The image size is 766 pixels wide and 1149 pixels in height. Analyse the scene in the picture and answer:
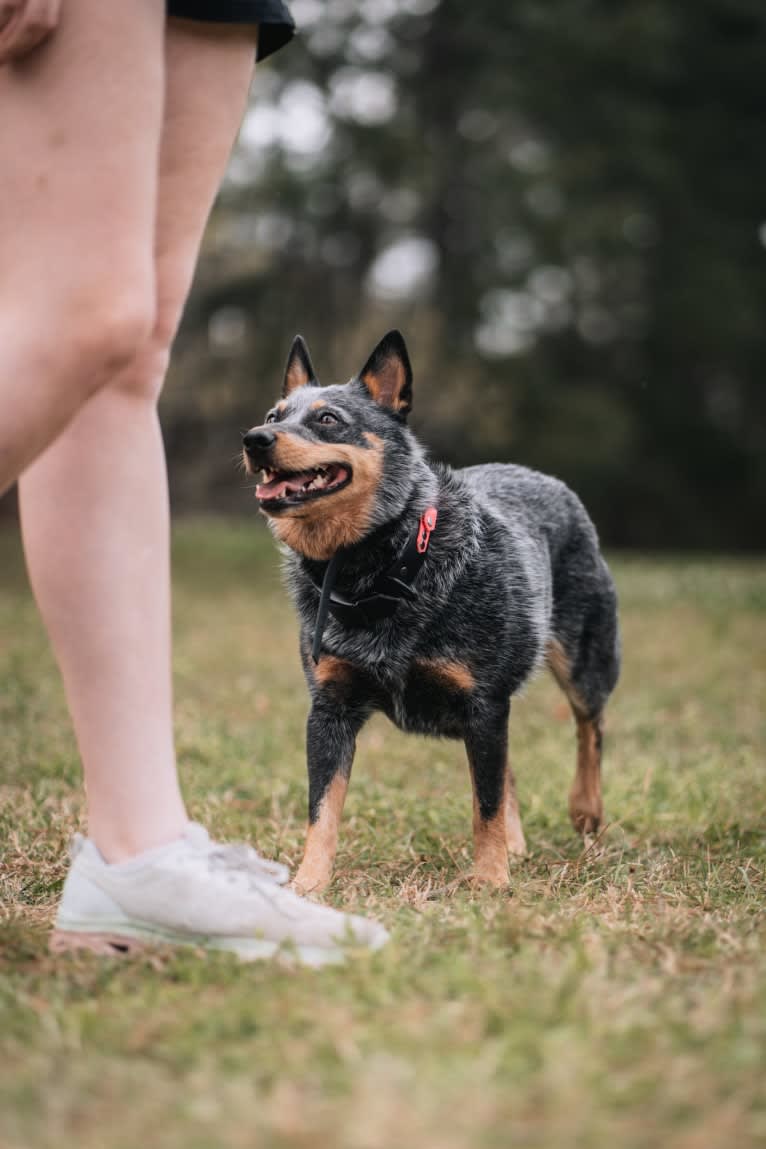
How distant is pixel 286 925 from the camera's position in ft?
6.33

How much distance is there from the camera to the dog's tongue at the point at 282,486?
9.60ft

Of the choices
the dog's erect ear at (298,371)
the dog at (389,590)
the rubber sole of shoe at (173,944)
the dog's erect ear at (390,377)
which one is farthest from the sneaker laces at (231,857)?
the dog's erect ear at (298,371)

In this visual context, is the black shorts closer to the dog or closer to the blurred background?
the dog

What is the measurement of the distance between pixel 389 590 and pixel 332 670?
0.80 ft

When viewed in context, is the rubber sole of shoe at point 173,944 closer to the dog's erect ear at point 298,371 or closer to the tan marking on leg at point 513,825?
the tan marking on leg at point 513,825

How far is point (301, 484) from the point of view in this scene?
3.01 metres

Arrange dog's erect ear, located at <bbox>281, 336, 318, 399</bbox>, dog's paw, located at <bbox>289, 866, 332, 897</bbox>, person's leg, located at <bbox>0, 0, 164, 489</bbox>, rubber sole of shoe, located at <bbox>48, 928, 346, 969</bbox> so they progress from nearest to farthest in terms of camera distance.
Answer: person's leg, located at <bbox>0, 0, 164, 489</bbox> < rubber sole of shoe, located at <bbox>48, 928, 346, 969</bbox> < dog's paw, located at <bbox>289, 866, 332, 897</bbox> < dog's erect ear, located at <bbox>281, 336, 318, 399</bbox>

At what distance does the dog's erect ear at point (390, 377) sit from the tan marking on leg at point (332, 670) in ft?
2.40

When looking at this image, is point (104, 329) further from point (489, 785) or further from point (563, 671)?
point (563, 671)

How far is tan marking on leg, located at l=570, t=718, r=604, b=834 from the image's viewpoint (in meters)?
3.61

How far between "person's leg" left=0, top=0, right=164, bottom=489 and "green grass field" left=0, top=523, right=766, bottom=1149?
804mm

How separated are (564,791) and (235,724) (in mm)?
1752

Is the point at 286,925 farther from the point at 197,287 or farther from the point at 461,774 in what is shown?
the point at 197,287

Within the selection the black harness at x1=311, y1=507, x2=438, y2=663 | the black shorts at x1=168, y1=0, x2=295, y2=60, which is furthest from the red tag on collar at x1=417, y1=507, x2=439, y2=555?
the black shorts at x1=168, y1=0, x2=295, y2=60
